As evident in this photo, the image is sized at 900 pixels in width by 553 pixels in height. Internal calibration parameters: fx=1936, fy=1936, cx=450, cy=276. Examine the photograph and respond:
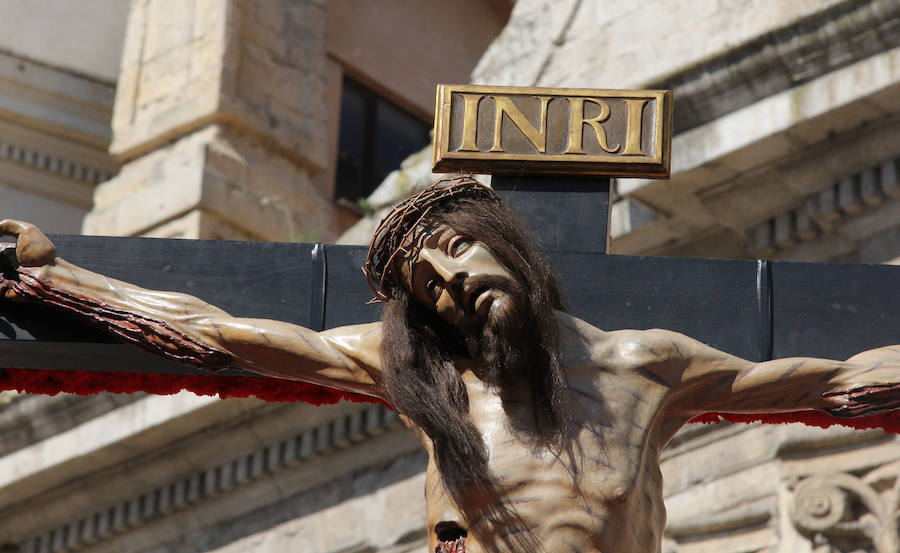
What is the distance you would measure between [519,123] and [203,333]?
86 cm

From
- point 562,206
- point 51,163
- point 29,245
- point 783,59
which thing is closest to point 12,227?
point 29,245

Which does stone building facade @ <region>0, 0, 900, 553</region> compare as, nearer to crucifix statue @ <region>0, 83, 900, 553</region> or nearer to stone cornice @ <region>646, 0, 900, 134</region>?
stone cornice @ <region>646, 0, 900, 134</region>

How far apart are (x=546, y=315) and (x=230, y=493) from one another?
684 centimetres

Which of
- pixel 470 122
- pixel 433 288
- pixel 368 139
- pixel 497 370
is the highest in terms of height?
pixel 368 139

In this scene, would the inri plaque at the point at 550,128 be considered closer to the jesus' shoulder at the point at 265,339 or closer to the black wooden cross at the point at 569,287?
the black wooden cross at the point at 569,287

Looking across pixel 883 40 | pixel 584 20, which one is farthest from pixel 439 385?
pixel 584 20

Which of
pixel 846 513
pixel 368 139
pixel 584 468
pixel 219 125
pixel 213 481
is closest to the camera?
pixel 584 468

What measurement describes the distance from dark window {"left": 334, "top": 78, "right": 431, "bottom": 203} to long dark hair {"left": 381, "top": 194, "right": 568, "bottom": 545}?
10763 mm

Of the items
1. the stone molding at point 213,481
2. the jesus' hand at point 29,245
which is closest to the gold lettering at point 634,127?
the jesus' hand at point 29,245

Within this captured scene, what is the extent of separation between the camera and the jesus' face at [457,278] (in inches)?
159

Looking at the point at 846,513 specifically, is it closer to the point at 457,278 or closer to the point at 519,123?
the point at 519,123

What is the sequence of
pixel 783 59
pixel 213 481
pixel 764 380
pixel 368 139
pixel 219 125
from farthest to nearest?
pixel 368 139, pixel 219 125, pixel 213 481, pixel 783 59, pixel 764 380

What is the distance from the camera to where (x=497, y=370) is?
4043mm

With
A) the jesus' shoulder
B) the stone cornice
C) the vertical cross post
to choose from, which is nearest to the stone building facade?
the stone cornice
